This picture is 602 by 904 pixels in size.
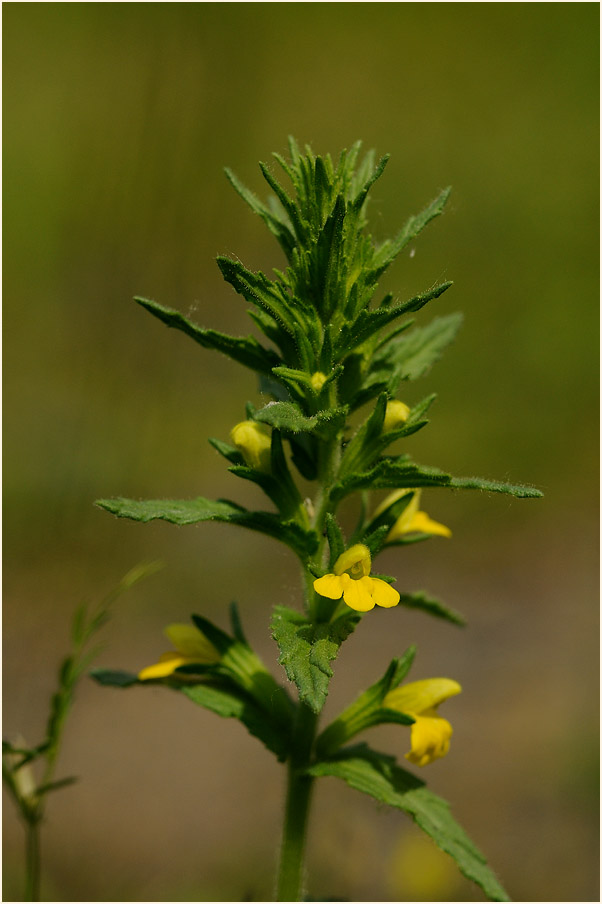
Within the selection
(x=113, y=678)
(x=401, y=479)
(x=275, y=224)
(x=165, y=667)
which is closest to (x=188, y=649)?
(x=165, y=667)

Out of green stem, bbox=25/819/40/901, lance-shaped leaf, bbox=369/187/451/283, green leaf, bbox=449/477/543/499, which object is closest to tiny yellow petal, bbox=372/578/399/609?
green leaf, bbox=449/477/543/499

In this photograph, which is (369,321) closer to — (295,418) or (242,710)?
(295,418)

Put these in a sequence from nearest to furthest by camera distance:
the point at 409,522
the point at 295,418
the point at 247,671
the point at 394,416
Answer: the point at 295,418
the point at 394,416
the point at 247,671
the point at 409,522

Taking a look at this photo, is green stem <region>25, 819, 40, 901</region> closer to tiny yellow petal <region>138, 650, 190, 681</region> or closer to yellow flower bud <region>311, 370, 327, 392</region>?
tiny yellow petal <region>138, 650, 190, 681</region>

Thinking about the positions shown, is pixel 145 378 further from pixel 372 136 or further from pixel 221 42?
pixel 372 136

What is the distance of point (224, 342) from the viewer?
1520 mm

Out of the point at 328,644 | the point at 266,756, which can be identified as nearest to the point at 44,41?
the point at 266,756

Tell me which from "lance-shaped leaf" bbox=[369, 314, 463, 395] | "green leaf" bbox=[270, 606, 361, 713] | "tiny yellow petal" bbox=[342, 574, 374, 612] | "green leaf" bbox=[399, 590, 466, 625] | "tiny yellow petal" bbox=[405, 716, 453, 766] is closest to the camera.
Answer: "green leaf" bbox=[270, 606, 361, 713]

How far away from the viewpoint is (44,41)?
21.9ft

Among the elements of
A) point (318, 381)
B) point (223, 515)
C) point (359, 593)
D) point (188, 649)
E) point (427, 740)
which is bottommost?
point (427, 740)

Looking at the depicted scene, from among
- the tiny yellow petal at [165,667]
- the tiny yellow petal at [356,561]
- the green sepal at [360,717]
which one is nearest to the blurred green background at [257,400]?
the tiny yellow petal at [165,667]

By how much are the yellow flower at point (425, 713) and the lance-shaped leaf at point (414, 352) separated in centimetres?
64

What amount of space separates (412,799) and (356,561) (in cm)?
55

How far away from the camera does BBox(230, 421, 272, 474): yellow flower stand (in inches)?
60.4
